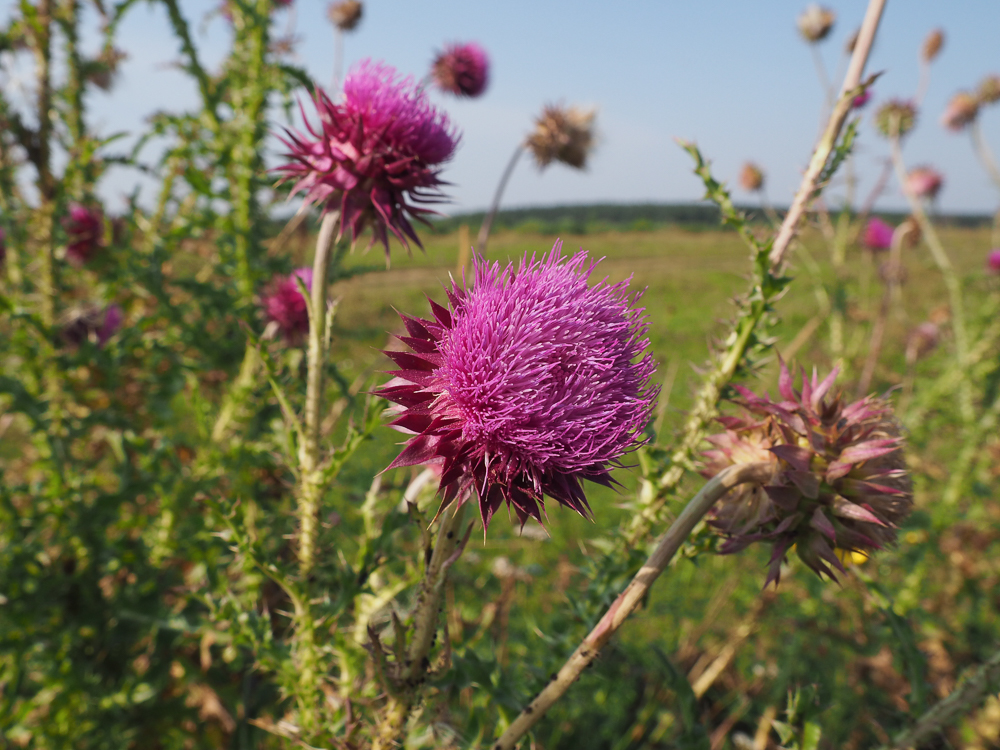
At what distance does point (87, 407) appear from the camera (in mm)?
4441

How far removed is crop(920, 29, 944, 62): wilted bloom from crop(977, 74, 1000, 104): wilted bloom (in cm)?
209

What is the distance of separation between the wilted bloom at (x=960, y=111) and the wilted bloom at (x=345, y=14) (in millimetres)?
7397

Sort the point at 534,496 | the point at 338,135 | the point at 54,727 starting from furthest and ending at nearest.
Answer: the point at 54,727 → the point at 338,135 → the point at 534,496

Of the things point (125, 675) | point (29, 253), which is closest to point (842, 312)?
point (125, 675)

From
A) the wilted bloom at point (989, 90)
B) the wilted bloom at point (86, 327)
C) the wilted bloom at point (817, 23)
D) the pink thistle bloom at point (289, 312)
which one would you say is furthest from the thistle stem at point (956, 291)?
the wilted bloom at point (86, 327)

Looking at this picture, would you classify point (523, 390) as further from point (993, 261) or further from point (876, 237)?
point (993, 261)

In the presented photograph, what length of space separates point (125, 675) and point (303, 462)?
2347mm

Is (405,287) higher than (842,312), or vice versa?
(842,312)

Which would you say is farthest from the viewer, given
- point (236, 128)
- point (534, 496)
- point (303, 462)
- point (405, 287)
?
point (405, 287)

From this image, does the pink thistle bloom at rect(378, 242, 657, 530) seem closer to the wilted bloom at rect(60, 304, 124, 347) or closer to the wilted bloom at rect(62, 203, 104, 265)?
the wilted bloom at rect(60, 304, 124, 347)

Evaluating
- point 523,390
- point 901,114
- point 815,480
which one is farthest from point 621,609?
point 901,114

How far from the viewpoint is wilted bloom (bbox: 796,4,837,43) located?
6.07m

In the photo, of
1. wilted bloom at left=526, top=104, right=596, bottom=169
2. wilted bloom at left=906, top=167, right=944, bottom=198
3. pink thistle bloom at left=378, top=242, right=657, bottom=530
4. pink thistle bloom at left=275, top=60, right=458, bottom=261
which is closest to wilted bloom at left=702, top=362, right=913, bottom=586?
pink thistle bloom at left=378, top=242, right=657, bottom=530

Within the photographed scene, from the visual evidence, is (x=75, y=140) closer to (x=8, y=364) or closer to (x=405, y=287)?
(x=8, y=364)
